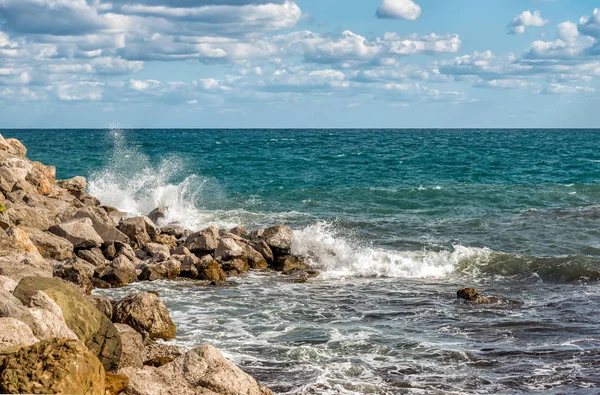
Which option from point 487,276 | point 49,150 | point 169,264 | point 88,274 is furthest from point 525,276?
point 49,150

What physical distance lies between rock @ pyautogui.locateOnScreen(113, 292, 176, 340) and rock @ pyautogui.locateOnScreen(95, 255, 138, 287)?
401 centimetres

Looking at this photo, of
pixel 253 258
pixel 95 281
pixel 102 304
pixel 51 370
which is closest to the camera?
pixel 51 370

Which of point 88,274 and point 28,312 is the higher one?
point 28,312

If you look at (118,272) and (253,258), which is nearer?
(118,272)

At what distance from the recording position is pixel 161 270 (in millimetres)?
17266

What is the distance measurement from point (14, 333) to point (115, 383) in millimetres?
1159

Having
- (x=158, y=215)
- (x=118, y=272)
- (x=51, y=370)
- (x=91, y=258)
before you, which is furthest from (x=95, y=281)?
(x=51, y=370)

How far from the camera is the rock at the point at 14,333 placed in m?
7.68

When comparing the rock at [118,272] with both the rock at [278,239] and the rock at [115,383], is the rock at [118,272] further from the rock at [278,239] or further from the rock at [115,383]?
the rock at [115,383]

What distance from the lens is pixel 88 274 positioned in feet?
53.5

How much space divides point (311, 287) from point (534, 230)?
33.6 feet

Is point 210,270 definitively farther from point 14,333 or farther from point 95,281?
point 14,333

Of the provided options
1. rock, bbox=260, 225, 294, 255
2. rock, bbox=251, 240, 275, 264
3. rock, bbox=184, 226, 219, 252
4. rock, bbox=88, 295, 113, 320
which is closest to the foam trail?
rock, bbox=260, 225, 294, 255

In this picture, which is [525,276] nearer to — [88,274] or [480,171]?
[88,274]
